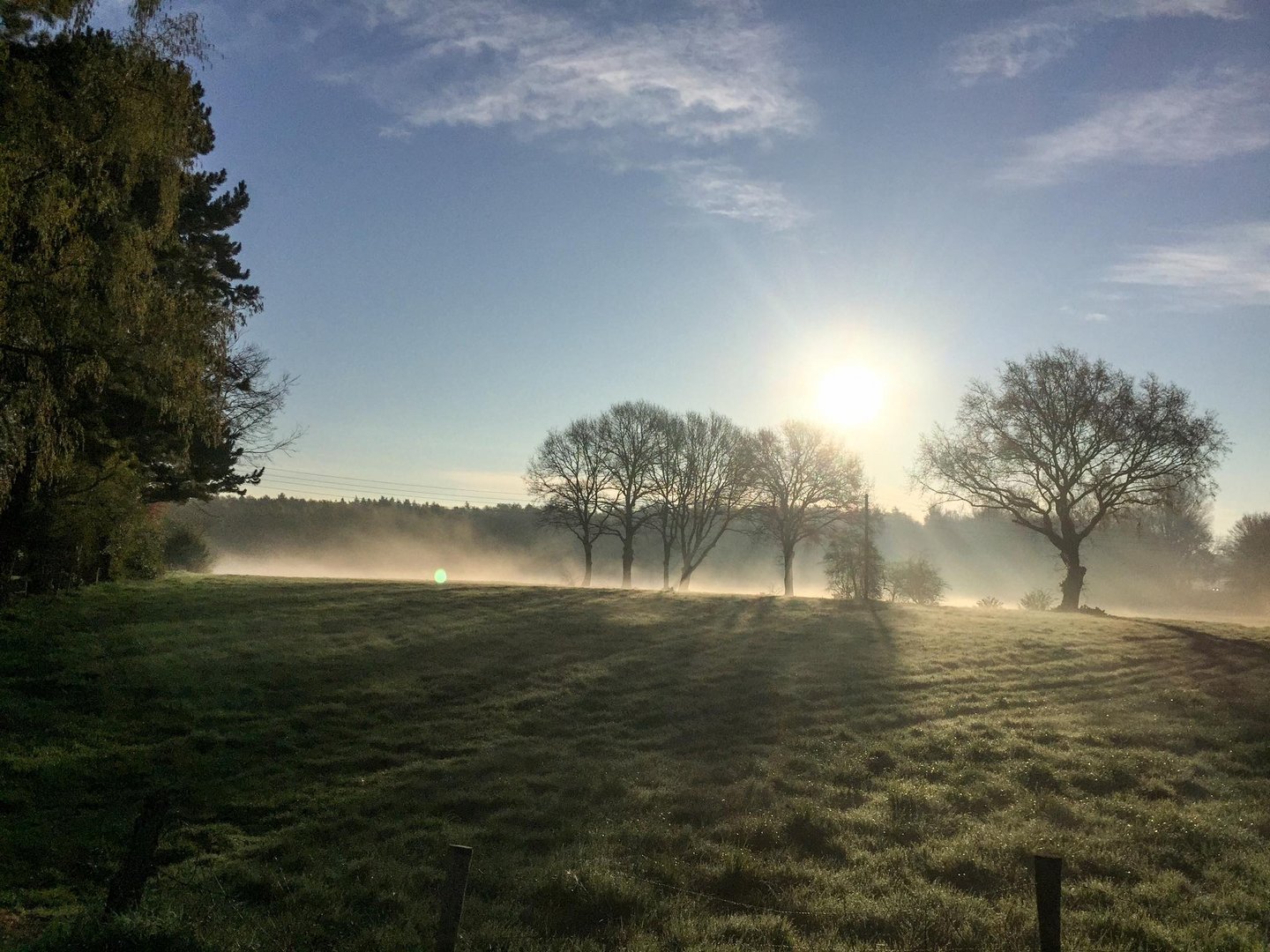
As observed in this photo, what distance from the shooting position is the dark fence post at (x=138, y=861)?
25.8ft

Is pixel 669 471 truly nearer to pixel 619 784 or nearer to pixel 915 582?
pixel 915 582

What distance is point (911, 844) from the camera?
37.4ft

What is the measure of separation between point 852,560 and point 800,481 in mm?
10889

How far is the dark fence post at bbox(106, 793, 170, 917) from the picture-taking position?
7.87 metres

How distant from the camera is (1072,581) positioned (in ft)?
147

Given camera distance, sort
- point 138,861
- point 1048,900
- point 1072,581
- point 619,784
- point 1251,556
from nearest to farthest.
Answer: point 1048,900
point 138,861
point 619,784
point 1072,581
point 1251,556

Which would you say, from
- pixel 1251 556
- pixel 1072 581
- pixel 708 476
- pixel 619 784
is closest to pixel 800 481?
pixel 708 476

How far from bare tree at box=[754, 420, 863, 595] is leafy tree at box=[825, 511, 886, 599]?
2.33 meters

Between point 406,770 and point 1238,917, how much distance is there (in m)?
13.6

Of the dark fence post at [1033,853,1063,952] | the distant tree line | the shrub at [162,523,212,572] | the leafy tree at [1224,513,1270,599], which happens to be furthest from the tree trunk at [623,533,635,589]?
the leafy tree at [1224,513,1270,599]

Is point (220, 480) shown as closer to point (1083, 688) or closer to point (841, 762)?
point (841, 762)

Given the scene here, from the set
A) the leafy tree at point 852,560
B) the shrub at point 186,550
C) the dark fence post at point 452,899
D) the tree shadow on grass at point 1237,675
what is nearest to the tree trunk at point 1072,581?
the tree shadow on grass at point 1237,675

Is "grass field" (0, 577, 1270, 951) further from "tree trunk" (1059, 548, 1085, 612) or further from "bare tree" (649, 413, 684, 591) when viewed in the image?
"bare tree" (649, 413, 684, 591)

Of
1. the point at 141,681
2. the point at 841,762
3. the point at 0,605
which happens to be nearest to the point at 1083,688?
the point at 841,762
